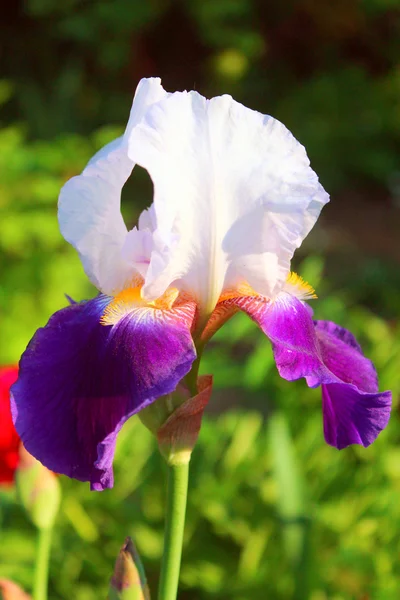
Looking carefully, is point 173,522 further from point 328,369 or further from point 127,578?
point 328,369

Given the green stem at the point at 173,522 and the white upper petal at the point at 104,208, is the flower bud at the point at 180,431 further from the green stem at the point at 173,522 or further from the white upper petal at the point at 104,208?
the white upper petal at the point at 104,208

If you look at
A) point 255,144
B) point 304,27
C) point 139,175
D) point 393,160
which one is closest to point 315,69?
point 304,27

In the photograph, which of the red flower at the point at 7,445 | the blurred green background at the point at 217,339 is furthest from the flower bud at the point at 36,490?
the blurred green background at the point at 217,339

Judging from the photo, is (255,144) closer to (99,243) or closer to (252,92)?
Result: (99,243)

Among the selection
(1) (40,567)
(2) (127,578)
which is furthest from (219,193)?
(1) (40,567)

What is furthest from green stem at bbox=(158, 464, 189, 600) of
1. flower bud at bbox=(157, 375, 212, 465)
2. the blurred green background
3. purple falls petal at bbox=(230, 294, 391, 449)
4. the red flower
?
the blurred green background

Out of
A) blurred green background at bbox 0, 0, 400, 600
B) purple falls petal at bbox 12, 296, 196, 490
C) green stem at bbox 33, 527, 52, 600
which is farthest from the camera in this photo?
blurred green background at bbox 0, 0, 400, 600

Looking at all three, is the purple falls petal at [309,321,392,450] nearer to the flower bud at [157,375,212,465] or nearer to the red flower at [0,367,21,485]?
the flower bud at [157,375,212,465]
